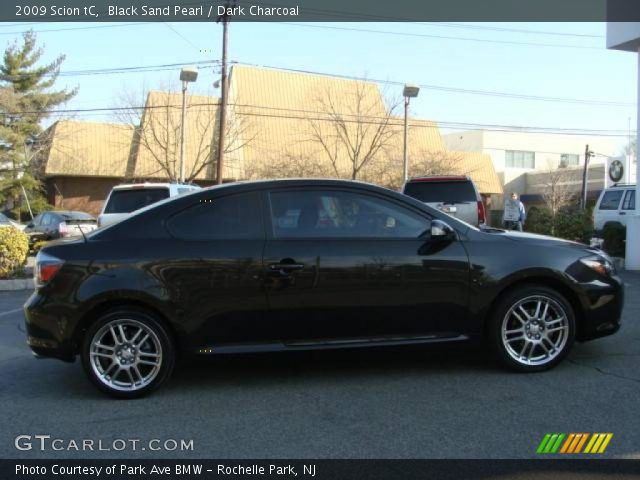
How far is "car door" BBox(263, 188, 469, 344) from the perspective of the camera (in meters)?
4.84

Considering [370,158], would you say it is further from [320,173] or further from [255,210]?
[255,210]

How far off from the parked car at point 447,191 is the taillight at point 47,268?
24.7 feet

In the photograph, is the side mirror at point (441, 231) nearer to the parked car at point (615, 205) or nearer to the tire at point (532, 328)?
the tire at point (532, 328)

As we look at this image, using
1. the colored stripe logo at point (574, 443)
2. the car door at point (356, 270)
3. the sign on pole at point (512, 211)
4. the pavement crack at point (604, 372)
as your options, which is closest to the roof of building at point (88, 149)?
the sign on pole at point (512, 211)

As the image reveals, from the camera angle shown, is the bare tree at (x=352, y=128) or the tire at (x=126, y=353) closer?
the tire at (x=126, y=353)

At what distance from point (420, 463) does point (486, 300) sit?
1.85 metres

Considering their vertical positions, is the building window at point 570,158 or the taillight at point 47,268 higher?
the building window at point 570,158

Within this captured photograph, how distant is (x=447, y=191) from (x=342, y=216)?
675 centimetres

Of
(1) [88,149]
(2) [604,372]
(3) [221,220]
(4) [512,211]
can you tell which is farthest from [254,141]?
(2) [604,372]

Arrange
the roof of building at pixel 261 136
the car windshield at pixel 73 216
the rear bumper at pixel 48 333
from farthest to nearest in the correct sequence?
1. the roof of building at pixel 261 136
2. the car windshield at pixel 73 216
3. the rear bumper at pixel 48 333

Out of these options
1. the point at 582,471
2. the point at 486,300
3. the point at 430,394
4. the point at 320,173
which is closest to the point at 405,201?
the point at 486,300

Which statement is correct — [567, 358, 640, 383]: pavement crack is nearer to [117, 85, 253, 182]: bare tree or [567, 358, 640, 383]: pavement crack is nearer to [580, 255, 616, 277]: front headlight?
[580, 255, 616, 277]: front headlight

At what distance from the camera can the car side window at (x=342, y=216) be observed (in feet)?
16.4

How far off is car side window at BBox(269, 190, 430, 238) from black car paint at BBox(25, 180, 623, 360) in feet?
0.24
